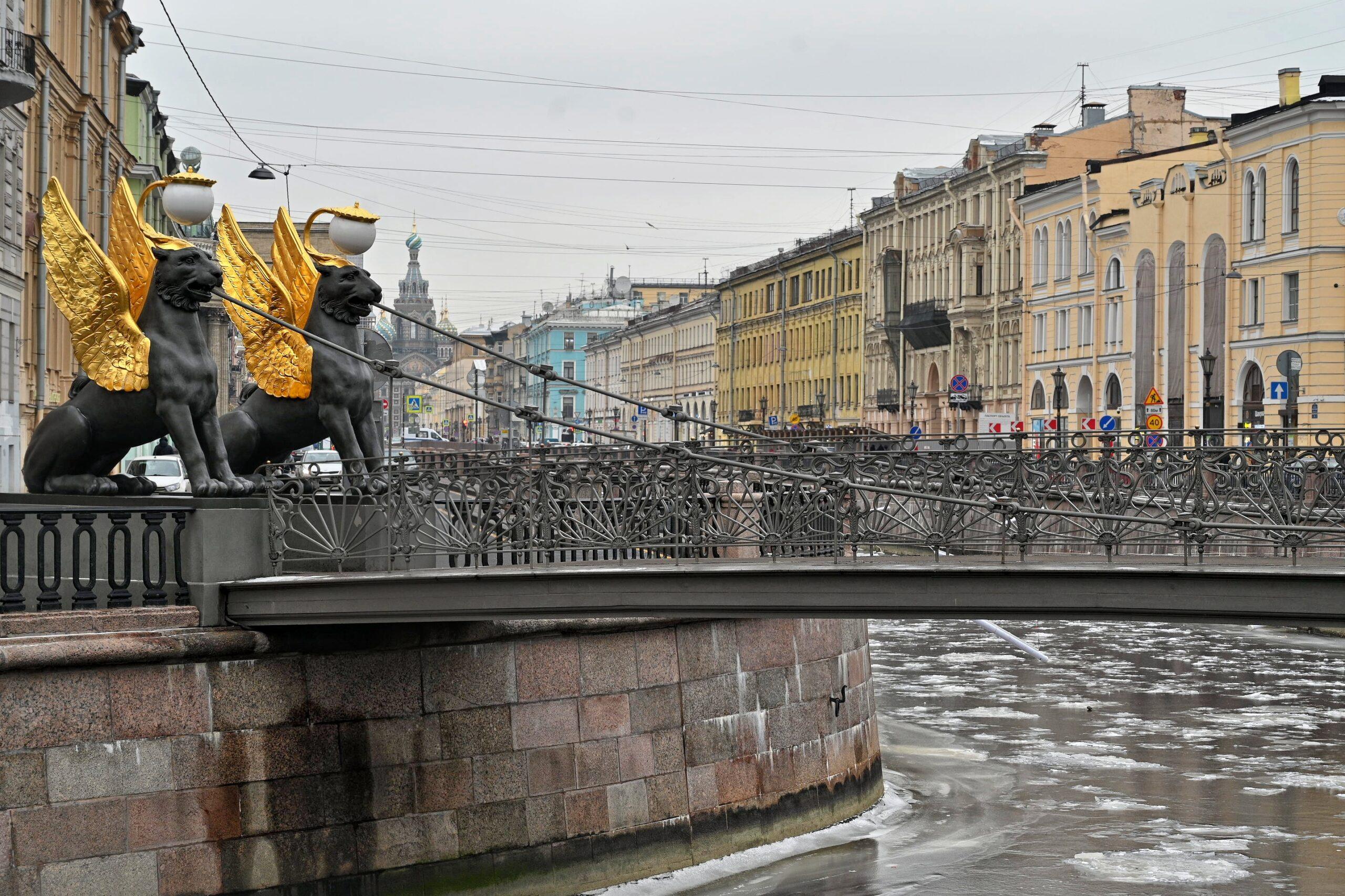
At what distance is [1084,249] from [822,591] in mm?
48433

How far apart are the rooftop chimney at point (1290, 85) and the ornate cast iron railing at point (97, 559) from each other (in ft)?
132

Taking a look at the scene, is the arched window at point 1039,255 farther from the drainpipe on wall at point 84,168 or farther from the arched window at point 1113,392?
the drainpipe on wall at point 84,168

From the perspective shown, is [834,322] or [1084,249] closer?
[1084,249]

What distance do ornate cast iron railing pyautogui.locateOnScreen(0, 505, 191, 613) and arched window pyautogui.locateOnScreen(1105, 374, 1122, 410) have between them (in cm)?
4506

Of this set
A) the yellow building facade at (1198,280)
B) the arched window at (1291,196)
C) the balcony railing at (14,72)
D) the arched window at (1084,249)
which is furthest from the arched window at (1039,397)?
the balcony railing at (14,72)

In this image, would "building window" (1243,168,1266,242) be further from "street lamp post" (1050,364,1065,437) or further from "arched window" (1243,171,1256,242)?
"street lamp post" (1050,364,1065,437)

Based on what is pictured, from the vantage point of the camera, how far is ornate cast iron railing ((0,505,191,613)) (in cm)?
1155

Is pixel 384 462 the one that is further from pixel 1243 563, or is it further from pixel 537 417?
pixel 1243 563

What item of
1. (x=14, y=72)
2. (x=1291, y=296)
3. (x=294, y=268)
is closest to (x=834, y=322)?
(x=1291, y=296)

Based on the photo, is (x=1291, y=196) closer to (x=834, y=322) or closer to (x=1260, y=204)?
(x=1260, y=204)

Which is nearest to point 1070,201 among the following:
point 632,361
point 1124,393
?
point 1124,393

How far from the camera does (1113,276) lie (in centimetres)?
5547

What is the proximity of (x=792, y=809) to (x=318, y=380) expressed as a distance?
17.8 ft

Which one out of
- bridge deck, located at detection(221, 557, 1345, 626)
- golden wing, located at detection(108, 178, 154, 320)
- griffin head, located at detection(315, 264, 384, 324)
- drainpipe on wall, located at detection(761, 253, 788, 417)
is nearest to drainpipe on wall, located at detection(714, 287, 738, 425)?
drainpipe on wall, located at detection(761, 253, 788, 417)
